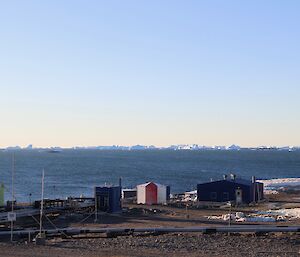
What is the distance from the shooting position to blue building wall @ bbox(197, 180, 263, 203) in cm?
5650

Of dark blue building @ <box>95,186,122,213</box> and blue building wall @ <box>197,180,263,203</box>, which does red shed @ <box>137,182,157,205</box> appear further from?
dark blue building @ <box>95,186,122,213</box>

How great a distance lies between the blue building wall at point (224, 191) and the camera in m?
56.5

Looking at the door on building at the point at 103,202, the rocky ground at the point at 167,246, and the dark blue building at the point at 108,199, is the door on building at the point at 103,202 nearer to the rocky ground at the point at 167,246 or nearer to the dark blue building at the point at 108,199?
the dark blue building at the point at 108,199

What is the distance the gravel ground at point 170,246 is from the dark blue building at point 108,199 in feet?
48.7

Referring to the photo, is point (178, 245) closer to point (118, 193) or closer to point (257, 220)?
point (257, 220)

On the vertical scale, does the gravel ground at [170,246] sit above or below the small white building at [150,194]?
below

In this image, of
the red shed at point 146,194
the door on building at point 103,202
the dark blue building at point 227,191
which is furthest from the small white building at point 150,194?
the door on building at point 103,202

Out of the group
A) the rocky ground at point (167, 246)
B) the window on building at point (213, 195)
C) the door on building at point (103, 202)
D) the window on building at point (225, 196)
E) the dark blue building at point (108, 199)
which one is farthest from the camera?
the window on building at point (213, 195)

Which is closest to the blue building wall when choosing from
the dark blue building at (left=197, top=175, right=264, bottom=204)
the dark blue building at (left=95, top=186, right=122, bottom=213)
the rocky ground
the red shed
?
the dark blue building at (left=197, top=175, right=264, bottom=204)

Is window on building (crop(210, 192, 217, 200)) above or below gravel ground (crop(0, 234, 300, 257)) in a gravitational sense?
above

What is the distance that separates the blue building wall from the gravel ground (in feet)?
84.6

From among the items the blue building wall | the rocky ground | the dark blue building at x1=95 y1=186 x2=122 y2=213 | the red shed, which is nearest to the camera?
the rocky ground

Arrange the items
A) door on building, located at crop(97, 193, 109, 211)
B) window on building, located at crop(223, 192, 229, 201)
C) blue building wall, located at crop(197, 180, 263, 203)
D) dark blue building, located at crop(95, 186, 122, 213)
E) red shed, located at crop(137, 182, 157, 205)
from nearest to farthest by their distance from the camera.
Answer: dark blue building, located at crop(95, 186, 122, 213) → door on building, located at crop(97, 193, 109, 211) → window on building, located at crop(223, 192, 229, 201) → blue building wall, located at crop(197, 180, 263, 203) → red shed, located at crop(137, 182, 157, 205)

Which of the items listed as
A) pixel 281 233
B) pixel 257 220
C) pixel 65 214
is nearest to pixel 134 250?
pixel 281 233
